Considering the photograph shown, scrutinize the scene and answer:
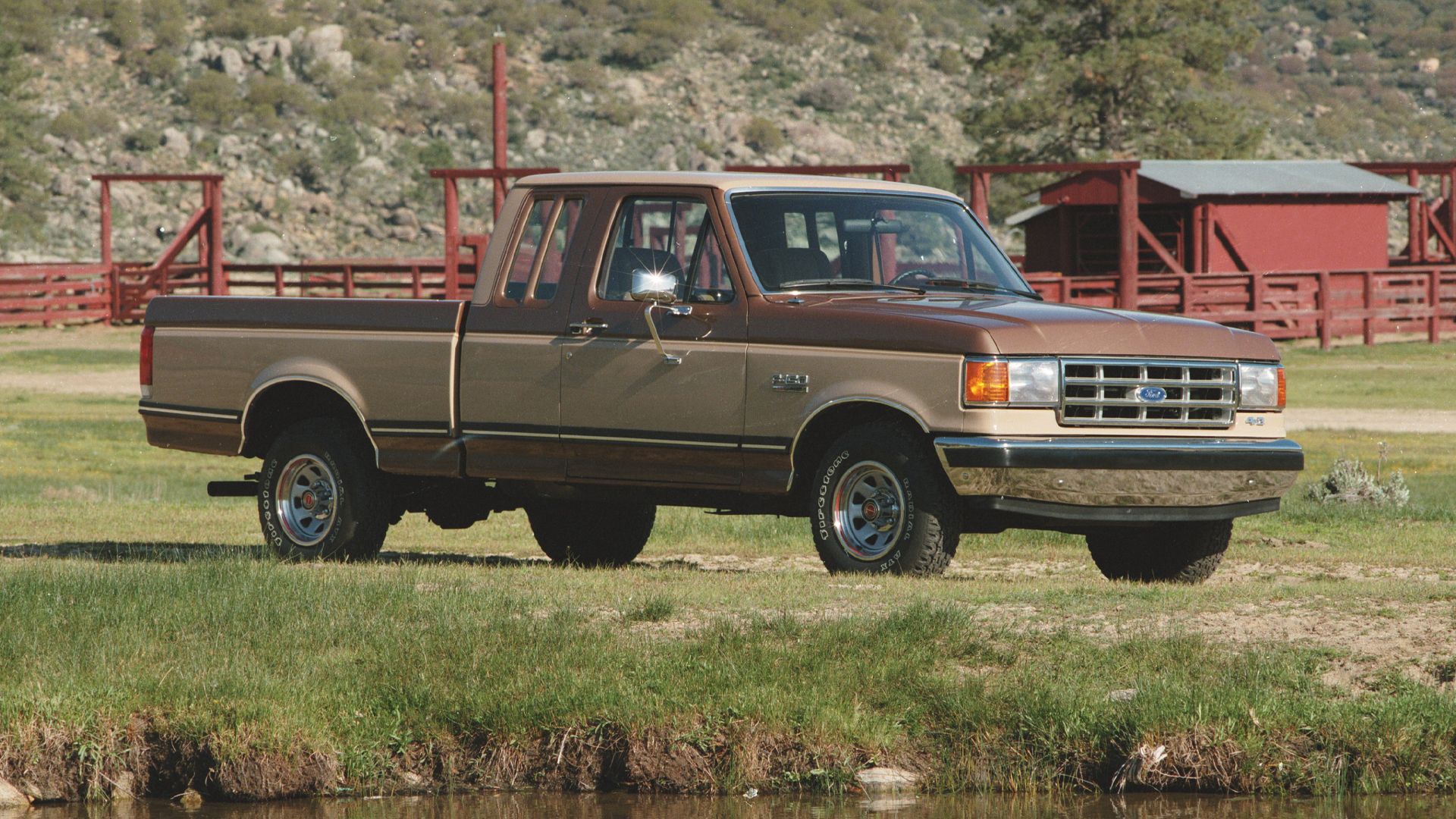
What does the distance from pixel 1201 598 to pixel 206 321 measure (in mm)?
5550

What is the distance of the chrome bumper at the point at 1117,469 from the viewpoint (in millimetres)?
9102

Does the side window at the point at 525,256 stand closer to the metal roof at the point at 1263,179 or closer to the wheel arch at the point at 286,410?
the wheel arch at the point at 286,410

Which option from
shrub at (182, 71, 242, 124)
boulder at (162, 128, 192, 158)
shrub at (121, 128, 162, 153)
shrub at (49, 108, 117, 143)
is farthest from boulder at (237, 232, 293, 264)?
shrub at (49, 108, 117, 143)

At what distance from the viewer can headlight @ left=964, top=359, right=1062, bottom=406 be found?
9062mm

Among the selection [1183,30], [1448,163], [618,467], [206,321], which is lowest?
[618,467]

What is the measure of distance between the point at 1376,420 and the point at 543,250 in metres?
15.9

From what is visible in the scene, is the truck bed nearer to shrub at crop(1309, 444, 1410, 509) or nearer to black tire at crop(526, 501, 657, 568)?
black tire at crop(526, 501, 657, 568)

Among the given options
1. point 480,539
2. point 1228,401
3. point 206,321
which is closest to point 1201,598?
point 1228,401

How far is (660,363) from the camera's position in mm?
9977

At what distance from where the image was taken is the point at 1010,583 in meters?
10.0

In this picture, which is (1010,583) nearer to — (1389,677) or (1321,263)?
(1389,677)

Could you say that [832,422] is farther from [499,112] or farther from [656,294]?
[499,112]

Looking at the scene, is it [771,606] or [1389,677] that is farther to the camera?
[771,606]

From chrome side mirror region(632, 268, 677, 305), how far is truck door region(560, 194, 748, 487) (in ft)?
0.20
